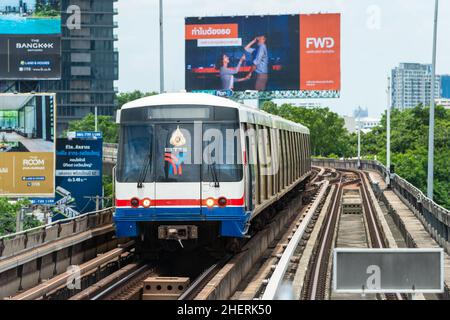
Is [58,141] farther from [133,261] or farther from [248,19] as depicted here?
[248,19]

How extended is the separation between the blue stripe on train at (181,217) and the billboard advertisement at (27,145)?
2068cm

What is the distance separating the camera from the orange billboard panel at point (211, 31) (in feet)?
221

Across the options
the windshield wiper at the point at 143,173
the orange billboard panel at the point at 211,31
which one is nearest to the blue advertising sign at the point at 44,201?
the windshield wiper at the point at 143,173

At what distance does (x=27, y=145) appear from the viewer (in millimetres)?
37000

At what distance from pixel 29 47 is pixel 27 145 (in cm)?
1204

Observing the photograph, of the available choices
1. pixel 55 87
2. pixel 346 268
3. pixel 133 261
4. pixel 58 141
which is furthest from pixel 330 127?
pixel 346 268

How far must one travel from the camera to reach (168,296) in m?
14.1

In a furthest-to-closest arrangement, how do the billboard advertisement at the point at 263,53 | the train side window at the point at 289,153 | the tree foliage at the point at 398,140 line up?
the tree foliage at the point at 398,140, the billboard advertisement at the point at 263,53, the train side window at the point at 289,153

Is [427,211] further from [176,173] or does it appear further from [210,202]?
[176,173]

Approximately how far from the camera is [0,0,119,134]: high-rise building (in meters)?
122

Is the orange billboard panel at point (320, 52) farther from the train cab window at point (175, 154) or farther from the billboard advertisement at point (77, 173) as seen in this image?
the train cab window at point (175, 154)

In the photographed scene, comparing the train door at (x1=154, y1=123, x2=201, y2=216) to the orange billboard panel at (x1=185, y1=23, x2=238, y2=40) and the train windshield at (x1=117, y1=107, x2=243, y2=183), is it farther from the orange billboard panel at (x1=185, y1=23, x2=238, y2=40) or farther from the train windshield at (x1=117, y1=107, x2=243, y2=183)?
the orange billboard panel at (x1=185, y1=23, x2=238, y2=40)

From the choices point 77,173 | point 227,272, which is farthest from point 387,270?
point 77,173
